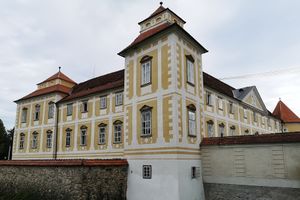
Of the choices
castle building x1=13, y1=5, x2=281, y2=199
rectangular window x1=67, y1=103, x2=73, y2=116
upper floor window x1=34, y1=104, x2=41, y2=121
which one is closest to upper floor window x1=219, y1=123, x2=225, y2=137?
castle building x1=13, y1=5, x2=281, y2=199

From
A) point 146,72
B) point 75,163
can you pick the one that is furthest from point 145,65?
point 75,163

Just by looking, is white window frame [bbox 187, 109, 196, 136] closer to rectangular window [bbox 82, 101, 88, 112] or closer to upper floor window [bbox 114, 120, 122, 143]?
upper floor window [bbox 114, 120, 122, 143]

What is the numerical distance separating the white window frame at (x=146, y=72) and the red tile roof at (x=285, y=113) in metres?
31.2

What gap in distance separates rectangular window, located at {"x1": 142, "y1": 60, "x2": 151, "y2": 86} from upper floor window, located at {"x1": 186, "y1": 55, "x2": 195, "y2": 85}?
233 centimetres

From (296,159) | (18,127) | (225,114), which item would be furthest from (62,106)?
(296,159)

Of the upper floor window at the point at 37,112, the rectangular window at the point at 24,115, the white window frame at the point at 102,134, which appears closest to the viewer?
the white window frame at the point at 102,134

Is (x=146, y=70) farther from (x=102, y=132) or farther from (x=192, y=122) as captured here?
(x=102, y=132)

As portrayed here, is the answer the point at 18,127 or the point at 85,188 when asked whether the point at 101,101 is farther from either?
the point at 18,127

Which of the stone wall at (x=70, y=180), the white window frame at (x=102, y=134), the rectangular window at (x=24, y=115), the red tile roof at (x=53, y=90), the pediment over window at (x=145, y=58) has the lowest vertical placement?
the stone wall at (x=70, y=180)

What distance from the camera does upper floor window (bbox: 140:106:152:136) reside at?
48.4 ft

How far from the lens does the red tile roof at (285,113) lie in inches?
1528

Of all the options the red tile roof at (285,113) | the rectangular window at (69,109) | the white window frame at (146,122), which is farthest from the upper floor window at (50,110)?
the red tile roof at (285,113)

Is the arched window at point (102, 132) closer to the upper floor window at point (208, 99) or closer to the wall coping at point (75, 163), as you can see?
the wall coping at point (75, 163)

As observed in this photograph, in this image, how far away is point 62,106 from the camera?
84.1 ft
